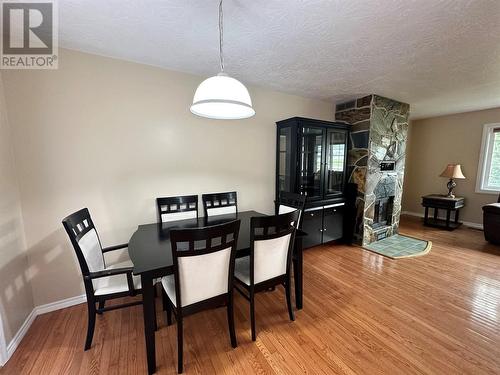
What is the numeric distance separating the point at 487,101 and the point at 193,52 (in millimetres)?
5081

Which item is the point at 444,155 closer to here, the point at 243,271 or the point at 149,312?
the point at 243,271

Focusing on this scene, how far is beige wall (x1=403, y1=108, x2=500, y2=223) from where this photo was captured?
459 cm

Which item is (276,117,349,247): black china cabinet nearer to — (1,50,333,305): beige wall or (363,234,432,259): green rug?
(363,234,432,259): green rug

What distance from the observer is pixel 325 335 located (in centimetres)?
180

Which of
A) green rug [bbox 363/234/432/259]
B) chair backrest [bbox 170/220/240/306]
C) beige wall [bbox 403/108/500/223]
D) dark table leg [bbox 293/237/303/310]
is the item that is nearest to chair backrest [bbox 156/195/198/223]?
chair backrest [bbox 170/220/240/306]

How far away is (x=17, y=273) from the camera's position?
1.83 m

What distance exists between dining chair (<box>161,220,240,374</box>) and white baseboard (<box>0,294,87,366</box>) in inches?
50.4

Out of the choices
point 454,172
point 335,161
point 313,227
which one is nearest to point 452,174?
point 454,172

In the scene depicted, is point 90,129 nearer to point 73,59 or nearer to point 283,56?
point 73,59

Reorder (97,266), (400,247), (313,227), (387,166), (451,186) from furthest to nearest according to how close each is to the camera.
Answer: (451,186)
(387,166)
(400,247)
(313,227)
(97,266)

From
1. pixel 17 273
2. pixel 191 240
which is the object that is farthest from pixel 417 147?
pixel 17 273

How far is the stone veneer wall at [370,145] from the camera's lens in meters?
3.50

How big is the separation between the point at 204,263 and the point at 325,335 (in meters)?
1.24

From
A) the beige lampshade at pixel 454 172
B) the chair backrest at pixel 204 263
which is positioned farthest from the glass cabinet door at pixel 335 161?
the beige lampshade at pixel 454 172
